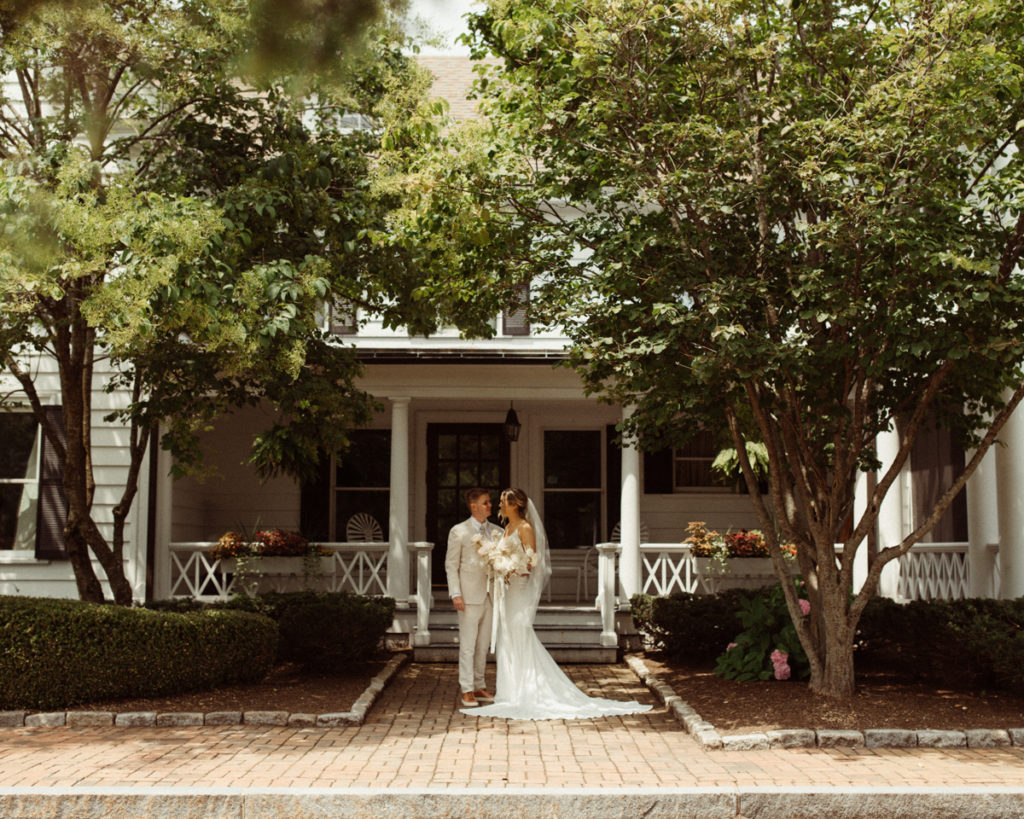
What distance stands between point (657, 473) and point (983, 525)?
5535 mm

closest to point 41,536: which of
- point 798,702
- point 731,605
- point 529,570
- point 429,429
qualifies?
point 429,429

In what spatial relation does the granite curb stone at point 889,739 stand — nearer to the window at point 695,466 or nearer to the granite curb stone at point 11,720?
the granite curb stone at point 11,720

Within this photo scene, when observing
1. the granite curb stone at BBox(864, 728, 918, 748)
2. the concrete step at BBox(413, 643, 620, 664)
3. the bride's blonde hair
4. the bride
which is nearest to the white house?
the concrete step at BBox(413, 643, 620, 664)

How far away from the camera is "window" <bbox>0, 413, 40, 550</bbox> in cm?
1301

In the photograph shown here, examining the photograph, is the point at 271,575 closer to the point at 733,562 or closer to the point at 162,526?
the point at 162,526

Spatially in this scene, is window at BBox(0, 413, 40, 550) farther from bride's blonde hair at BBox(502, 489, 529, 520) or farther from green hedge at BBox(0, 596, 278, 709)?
bride's blonde hair at BBox(502, 489, 529, 520)

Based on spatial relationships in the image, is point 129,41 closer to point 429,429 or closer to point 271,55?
point 271,55

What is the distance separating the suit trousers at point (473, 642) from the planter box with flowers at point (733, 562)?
14.5 feet

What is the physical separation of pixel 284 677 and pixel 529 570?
2979 mm

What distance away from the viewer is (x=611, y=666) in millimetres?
12188

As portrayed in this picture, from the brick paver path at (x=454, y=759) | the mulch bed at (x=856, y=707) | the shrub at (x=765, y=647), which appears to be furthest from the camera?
the shrub at (x=765, y=647)

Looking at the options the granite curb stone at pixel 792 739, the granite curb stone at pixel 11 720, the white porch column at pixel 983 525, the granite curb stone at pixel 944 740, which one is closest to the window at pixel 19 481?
the granite curb stone at pixel 11 720

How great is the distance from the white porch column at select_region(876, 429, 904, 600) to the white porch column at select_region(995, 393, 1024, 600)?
2464 millimetres

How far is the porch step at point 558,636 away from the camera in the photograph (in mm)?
12352
